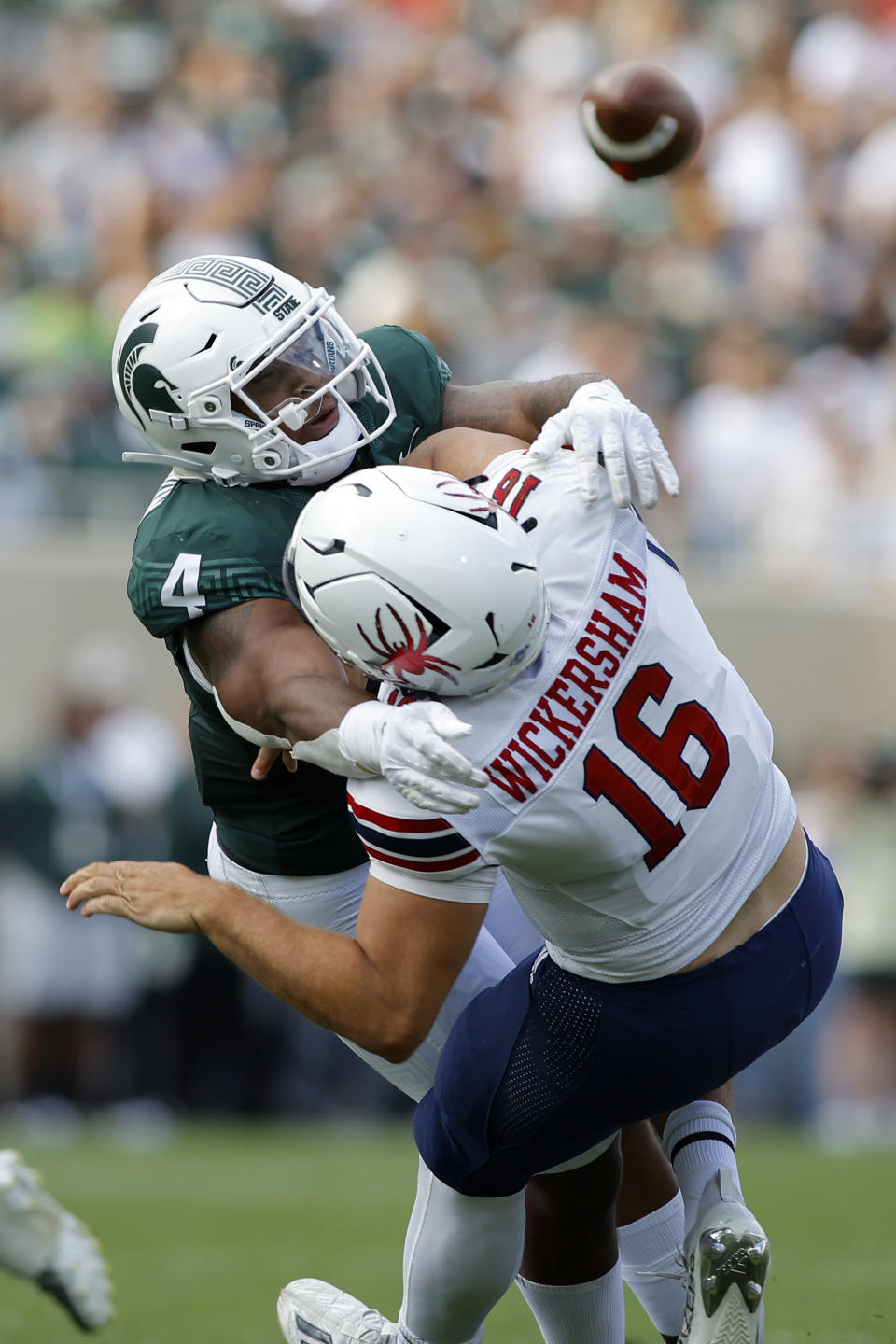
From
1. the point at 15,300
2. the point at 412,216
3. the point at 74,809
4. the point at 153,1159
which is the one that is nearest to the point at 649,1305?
the point at 153,1159

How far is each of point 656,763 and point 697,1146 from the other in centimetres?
83

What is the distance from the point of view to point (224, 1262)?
18.1 ft

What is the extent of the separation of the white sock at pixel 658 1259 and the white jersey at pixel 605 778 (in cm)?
80

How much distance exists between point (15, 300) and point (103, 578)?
132 cm

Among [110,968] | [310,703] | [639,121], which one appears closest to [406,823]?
[310,703]

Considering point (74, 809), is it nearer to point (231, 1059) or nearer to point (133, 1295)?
point (231, 1059)

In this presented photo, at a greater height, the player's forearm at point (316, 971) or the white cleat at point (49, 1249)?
the player's forearm at point (316, 971)

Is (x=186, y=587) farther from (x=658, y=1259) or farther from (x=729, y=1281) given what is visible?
(x=658, y=1259)

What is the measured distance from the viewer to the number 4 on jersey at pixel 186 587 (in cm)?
321

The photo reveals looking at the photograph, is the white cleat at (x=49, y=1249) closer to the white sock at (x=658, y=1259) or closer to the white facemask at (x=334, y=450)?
the white sock at (x=658, y=1259)

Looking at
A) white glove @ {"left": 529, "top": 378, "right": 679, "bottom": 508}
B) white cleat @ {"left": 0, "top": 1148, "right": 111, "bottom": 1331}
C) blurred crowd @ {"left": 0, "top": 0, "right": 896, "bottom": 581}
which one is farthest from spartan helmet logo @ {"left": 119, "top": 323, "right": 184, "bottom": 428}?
blurred crowd @ {"left": 0, "top": 0, "right": 896, "bottom": 581}

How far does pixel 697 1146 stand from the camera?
3373 mm

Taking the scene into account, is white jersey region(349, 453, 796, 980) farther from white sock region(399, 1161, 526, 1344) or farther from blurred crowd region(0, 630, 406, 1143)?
blurred crowd region(0, 630, 406, 1143)

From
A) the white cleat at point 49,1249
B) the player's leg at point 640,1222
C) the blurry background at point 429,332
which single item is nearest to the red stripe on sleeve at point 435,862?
the player's leg at point 640,1222
